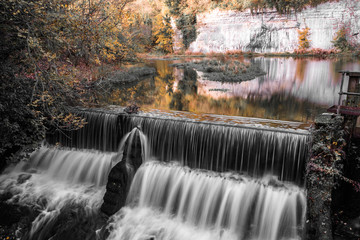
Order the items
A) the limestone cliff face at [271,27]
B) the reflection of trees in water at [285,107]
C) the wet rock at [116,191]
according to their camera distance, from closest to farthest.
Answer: the wet rock at [116,191]
the reflection of trees in water at [285,107]
the limestone cliff face at [271,27]

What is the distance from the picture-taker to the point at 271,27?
51562 mm

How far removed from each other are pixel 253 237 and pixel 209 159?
2601 mm

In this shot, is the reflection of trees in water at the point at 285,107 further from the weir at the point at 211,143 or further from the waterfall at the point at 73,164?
the waterfall at the point at 73,164

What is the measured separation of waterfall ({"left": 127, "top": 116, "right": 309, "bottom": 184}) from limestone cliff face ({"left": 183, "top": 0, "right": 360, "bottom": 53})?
49512mm

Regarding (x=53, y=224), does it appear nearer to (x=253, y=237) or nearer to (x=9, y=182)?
(x=9, y=182)

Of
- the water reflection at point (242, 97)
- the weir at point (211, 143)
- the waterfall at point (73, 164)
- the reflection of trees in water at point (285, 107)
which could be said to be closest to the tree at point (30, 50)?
the waterfall at point (73, 164)

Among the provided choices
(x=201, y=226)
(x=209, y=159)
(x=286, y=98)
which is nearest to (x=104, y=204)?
(x=201, y=226)

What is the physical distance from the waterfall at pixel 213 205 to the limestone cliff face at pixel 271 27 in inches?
1991

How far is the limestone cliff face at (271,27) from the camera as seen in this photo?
152ft

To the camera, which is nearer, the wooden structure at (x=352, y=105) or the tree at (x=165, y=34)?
the wooden structure at (x=352, y=105)

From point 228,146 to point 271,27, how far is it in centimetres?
5076

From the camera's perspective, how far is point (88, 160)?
31.2ft

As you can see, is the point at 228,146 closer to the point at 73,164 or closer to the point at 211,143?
the point at 211,143

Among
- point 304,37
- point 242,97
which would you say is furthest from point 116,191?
point 304,37
